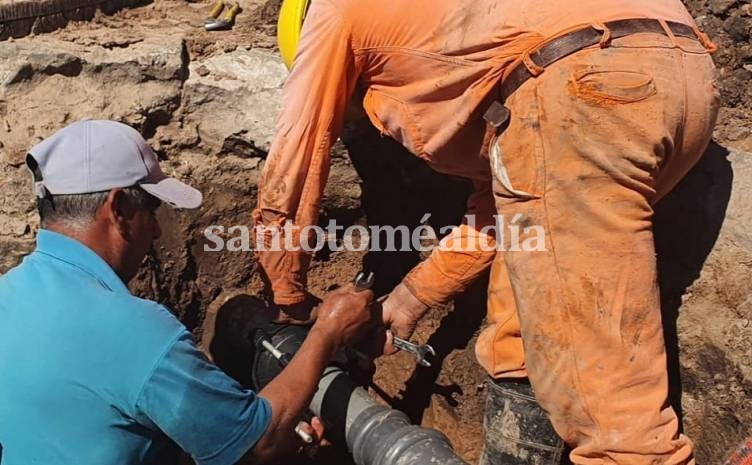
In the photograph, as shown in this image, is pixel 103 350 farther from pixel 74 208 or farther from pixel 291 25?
pixel 291 25

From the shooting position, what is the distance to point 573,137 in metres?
2.22

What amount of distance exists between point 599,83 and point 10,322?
1.60m

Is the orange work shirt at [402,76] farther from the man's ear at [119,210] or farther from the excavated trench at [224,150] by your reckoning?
the excavated trench at [224,150]

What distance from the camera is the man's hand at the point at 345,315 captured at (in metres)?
2.66

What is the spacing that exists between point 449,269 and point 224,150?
125 centimetres

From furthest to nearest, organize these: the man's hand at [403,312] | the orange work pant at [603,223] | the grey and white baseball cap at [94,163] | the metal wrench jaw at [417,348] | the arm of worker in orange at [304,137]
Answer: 1. the man's hand at [403,312]
2. the metal wrench jaw at [417,348]
3. the arm of worker in orange at [304,137]
4. the orange work pant at [603,223]
5. the grey and white baseball cap at [94,163]

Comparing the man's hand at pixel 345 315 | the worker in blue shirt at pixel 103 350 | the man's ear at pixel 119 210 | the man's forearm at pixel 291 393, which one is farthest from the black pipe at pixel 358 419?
the man's ear at pixel 119 210

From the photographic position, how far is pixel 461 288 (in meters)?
3.28

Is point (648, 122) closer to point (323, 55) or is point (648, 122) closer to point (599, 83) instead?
point (599, 83)

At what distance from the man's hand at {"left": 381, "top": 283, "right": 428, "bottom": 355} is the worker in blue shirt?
1090mm

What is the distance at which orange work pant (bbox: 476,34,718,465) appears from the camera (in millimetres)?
2213

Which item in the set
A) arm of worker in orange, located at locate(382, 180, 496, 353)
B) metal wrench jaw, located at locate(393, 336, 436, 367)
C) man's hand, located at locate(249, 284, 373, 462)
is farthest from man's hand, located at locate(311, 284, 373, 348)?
arm of worker in orange, located at locate(382, 180, 496, 353)

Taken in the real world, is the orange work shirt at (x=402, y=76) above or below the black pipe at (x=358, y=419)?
above

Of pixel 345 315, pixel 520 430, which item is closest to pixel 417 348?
pixel 345 315
